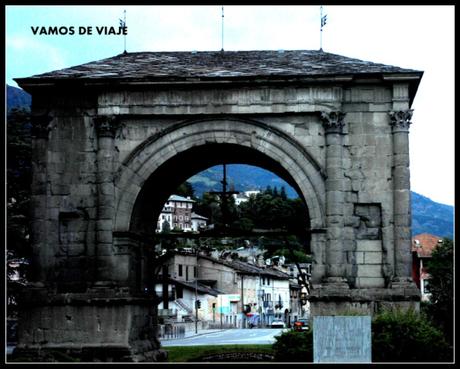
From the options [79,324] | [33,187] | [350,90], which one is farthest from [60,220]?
[350,90]

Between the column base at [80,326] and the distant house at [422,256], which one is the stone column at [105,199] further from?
the distant house at [422,256]

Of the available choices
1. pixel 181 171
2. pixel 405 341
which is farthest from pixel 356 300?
pixel 181 171

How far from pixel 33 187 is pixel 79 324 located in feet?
13.8

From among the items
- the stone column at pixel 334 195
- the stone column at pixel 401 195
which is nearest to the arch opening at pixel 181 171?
the stone column at pixel 334 195

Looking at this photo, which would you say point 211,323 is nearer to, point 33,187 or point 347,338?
point 33,187

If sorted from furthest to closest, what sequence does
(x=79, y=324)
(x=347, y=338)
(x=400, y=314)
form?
(x=79, y=324) → (x=400, y=314) → (x=347, y=338)

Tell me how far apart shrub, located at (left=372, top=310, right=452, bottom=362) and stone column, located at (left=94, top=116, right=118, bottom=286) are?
25.7 feet

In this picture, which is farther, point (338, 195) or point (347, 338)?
point (338, 195)

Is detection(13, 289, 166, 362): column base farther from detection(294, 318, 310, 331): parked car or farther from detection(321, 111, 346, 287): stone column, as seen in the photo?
detection(321, 111, 346, 287): stone column

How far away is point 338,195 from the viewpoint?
27594 millimetres

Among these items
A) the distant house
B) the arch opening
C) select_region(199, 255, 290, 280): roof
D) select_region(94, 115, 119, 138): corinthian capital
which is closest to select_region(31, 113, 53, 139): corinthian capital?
select_region(94, 115, 119, 138): corinthian capital

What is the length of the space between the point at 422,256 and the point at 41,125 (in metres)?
47.8

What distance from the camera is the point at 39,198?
1121 inches

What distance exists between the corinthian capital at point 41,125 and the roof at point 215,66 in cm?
105
